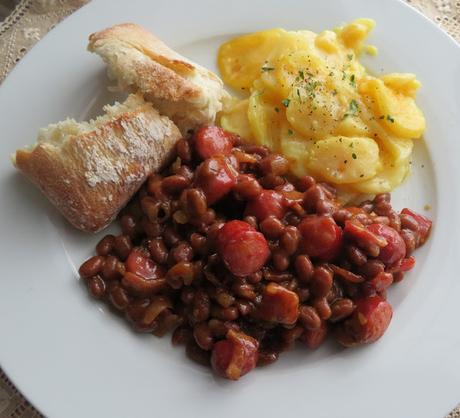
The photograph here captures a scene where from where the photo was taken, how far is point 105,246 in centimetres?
340

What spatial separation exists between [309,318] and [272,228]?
19.5 inches

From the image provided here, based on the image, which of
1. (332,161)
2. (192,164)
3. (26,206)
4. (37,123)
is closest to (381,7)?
(332,161)

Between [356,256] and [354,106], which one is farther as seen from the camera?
[354,106]

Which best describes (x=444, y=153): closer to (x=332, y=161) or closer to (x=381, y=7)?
(x=332, y=161)

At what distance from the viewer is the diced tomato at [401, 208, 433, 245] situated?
3.61 m

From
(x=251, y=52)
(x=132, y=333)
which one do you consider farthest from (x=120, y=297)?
(x=251, y=52)

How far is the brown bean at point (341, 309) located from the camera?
317 cm

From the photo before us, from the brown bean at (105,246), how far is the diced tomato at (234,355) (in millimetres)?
807

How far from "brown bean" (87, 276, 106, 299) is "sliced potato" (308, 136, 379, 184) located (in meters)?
1.38

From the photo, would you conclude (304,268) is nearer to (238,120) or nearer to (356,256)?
(356,256)

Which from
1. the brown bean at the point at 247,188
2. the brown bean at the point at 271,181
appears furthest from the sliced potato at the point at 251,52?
the brown bean at the point at 247,188

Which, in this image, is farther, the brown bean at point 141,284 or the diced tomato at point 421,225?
the diced tomato at point 421,225

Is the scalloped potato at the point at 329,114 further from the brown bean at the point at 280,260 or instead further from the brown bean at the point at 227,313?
the brown bean at the point at 227,313

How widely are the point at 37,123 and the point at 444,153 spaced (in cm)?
254
